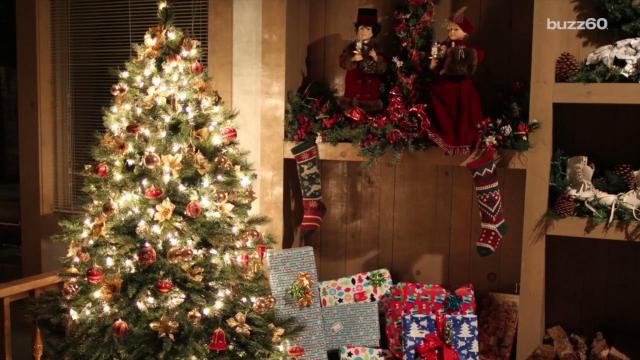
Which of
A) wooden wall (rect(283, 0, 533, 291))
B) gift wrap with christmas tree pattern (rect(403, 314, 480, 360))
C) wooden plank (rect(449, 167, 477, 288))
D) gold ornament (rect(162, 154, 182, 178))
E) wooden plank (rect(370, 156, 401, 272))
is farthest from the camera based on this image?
wooden plank (rect(370, 156, 401, 272))

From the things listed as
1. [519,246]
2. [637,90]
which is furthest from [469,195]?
[637,90]

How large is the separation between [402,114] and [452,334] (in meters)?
0.98

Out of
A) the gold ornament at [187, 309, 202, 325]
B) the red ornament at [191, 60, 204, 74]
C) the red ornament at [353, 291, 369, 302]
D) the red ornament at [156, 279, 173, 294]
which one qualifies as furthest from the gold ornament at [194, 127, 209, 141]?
the red ornament at [353, 291, 369, 302]

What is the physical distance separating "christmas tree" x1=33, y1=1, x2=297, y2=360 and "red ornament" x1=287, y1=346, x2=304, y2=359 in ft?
0.23

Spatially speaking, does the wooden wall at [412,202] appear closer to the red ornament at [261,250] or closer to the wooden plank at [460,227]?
the wooden plank at [460,227]

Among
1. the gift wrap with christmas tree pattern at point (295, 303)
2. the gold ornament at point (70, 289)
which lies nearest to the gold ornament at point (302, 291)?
the gift wrap with christmas tree pattern at point (295, 303)

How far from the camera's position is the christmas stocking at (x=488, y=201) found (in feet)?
7.92

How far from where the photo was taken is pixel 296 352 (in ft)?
8.48

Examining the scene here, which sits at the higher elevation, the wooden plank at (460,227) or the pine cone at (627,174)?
the pine cone at (627,174)

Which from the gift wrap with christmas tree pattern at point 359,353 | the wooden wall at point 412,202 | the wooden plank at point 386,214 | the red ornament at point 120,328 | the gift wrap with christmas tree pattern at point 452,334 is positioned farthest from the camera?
the wooden plank at point 386,214

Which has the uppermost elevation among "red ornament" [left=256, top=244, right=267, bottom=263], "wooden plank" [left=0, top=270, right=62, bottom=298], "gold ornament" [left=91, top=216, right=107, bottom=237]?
"gold ornament" [left=91, top=216, right=107, bottom=237]

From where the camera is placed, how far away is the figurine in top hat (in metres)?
2.71

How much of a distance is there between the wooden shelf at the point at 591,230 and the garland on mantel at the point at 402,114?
0.34m

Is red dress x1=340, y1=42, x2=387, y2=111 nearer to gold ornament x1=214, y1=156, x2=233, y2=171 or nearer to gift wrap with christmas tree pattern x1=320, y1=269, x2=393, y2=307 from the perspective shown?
gold ornament x1=214, y1=156, x2=233, y2=171
